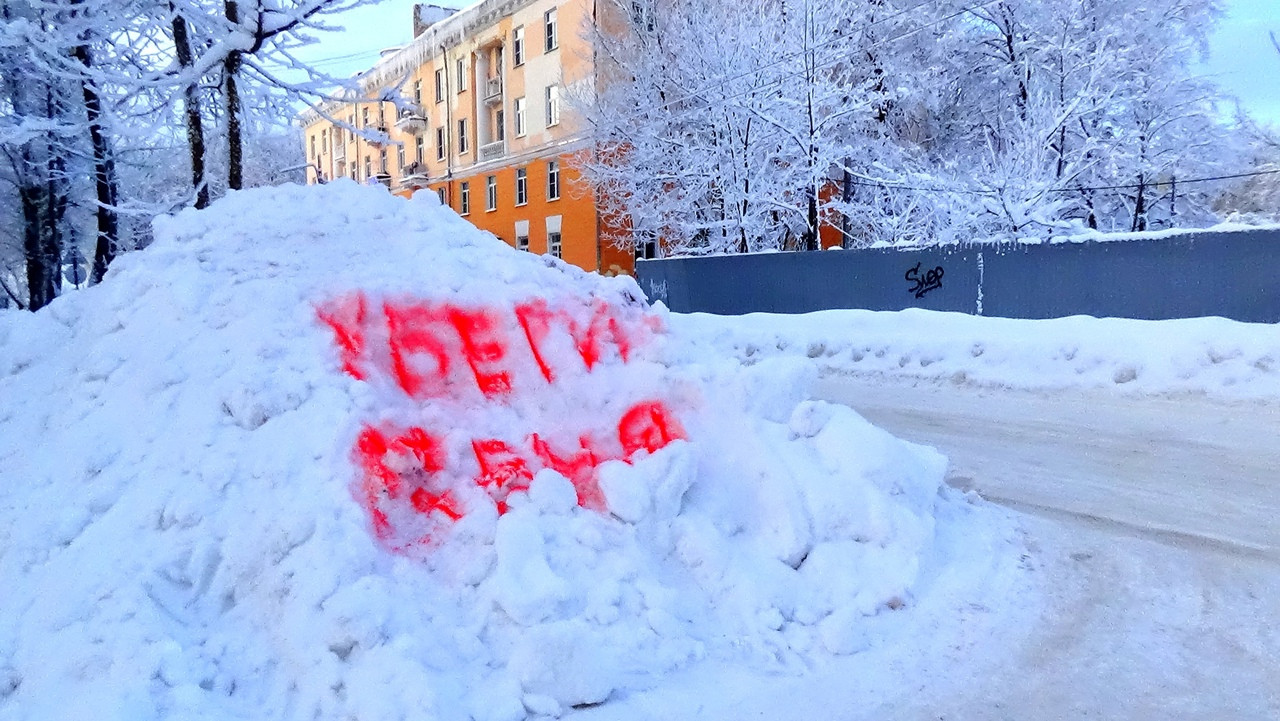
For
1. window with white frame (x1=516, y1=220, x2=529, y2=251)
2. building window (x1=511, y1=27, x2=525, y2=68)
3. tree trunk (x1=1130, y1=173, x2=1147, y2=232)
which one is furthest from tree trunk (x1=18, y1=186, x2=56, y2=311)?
tree trunk (x1=1130, y1=173, x2=1147, y2=232)

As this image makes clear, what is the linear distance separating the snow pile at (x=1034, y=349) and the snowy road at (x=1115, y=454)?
0.35 m

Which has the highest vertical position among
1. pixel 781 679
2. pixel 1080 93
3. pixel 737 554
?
pixel 1080 93

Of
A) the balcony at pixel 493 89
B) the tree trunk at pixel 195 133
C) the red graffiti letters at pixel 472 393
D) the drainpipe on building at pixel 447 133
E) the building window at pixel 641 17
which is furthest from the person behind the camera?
the drainpipe on building at pixel 447 133

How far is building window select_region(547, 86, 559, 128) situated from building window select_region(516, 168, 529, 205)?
225 cm

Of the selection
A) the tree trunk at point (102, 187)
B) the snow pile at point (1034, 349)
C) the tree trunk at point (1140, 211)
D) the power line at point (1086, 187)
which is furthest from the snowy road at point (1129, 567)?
the tree trunk at point (102, 187)

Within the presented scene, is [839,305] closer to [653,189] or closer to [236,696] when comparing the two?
[653,189]

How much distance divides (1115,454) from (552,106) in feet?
85.8

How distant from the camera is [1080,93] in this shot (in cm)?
1530

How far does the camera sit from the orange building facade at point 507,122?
27281mm

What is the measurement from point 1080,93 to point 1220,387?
31.8ft

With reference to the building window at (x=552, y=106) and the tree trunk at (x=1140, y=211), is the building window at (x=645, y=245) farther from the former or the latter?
the tree trunk at (x=1140, y=211)

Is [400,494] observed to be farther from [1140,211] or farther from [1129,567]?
[1140,211]

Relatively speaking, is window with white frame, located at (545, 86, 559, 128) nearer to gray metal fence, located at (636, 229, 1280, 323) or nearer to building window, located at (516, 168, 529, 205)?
building window, located at (516, 168, 529, 205)

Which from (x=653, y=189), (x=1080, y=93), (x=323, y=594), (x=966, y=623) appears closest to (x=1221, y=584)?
(x=966, y=623)
